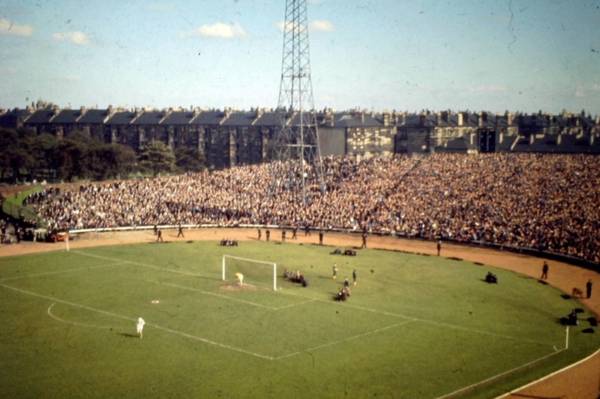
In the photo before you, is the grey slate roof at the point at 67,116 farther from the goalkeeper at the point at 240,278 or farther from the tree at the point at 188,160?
the goalkeeper at the point at 240,278

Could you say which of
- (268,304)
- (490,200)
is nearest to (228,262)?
(268,304)

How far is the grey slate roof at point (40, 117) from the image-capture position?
162500 mm

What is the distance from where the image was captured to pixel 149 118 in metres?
155

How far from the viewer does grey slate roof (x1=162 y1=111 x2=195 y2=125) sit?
151 m

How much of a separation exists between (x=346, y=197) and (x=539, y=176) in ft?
67.0

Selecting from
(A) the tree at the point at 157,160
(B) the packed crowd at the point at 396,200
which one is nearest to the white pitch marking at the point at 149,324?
(B) the packed crowd at the point at 396,200

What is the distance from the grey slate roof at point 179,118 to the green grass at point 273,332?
332 feet

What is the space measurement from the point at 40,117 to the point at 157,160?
2245 inches

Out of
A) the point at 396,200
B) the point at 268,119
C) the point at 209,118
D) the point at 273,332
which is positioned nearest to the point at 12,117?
the point at 209,118

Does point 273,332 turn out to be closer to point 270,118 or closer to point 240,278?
point 240,278

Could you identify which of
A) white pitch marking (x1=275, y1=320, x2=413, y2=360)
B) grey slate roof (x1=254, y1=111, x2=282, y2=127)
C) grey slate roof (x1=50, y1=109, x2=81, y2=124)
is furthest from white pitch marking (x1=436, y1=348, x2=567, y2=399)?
grey slate roof (x1=50, y1=109, x2=81, y2=124)

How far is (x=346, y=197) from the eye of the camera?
76188mm

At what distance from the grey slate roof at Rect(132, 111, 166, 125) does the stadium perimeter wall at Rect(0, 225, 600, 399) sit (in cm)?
8600

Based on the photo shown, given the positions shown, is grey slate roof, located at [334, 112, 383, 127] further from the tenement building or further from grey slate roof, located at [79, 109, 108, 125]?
grey slate roof, located at [79, 109, 108, 125]
